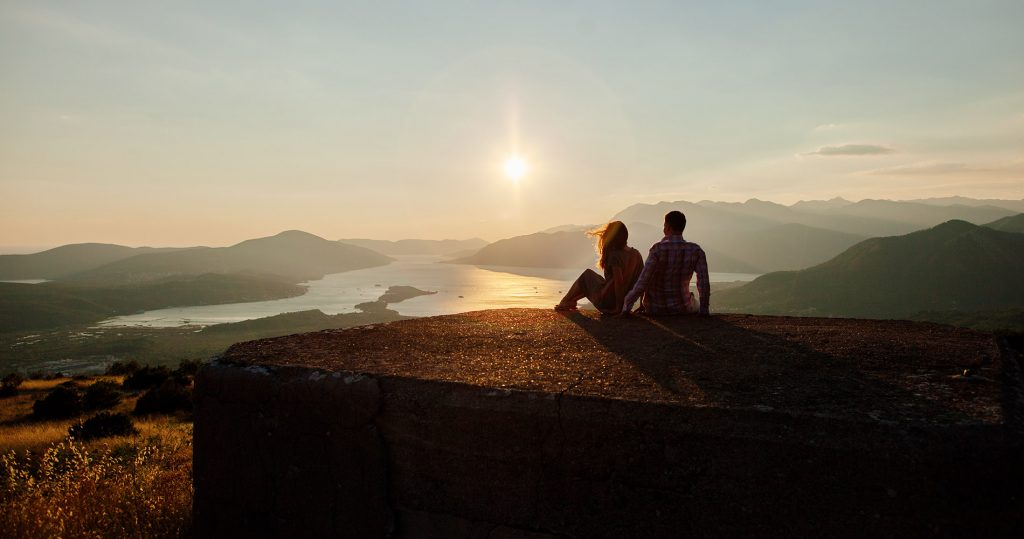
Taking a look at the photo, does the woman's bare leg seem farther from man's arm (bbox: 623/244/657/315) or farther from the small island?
the small island

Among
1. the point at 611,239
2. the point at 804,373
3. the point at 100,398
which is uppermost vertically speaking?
the point at 611,239

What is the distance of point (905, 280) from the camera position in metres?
112

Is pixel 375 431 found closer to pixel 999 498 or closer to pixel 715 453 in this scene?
pixel 715 453

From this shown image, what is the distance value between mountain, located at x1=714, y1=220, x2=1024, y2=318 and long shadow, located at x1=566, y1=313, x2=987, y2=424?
10670 cm

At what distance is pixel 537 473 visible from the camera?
8.96 ft

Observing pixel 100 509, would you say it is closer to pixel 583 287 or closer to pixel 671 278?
pixel 583 287

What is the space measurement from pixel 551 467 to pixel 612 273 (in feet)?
12.6

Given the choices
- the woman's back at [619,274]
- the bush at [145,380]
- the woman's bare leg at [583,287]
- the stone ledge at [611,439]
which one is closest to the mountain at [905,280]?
the bush at [145,380]

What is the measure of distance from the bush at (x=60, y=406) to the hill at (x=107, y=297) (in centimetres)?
13372

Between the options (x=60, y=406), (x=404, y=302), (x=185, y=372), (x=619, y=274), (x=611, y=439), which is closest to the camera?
(x=611, y=439)

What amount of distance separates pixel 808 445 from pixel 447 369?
201cm

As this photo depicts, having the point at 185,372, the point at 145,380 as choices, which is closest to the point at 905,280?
the point at 185,372

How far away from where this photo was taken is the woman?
20.4 ft

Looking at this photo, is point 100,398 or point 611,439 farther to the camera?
point 100,398
